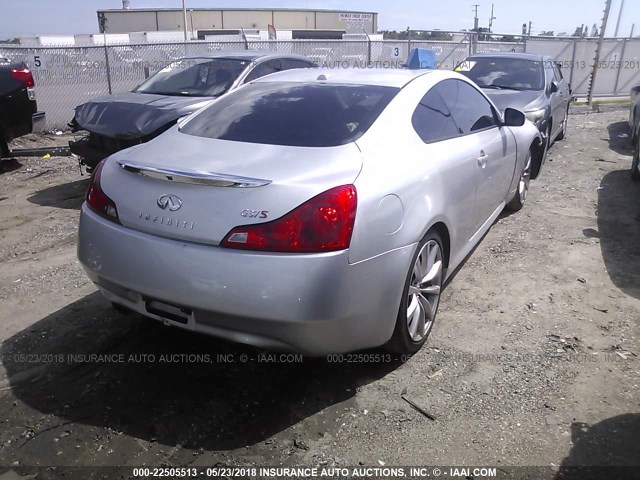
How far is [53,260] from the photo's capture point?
4711mm

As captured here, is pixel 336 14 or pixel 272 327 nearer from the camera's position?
pixel 272 327

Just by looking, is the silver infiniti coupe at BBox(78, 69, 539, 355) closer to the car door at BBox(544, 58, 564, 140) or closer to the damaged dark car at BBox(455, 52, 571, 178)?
the damaged dark car at BBox(455, 52, 571, 178)

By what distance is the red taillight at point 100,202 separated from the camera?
9.30 feet

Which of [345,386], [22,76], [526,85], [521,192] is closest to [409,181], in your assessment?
[345,386]

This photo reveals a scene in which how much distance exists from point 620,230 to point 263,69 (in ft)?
16.0

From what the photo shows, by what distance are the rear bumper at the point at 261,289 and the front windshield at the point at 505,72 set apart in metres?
6.93

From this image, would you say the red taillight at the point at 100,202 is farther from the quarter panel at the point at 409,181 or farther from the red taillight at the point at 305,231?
the quarter panel at the point at 409,181

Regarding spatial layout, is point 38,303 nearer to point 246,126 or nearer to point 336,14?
point 246,126

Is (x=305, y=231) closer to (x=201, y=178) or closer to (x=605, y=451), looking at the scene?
(x=201, y=178)

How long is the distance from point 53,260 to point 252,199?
9.82 ft

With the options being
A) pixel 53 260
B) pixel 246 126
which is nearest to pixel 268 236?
pixel 246 126

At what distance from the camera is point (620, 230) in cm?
555

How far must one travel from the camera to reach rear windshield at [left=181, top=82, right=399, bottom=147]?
3082 millimetres

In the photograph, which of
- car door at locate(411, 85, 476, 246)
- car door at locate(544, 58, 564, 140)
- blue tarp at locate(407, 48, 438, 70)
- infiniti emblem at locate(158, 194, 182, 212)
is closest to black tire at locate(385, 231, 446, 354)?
car door at locate(411, 85, 476, 246)
